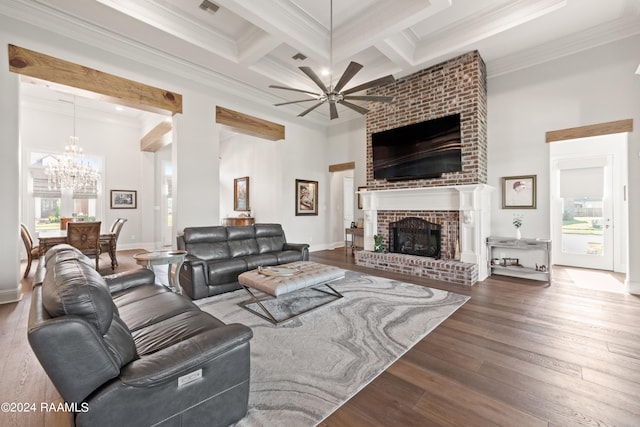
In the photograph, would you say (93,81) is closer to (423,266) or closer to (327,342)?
(327,342)

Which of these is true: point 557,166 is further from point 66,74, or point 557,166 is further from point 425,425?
point 66,74

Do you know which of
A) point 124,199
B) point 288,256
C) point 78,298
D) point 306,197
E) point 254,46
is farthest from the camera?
point 124,199

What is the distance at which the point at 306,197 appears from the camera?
7363 millimetres

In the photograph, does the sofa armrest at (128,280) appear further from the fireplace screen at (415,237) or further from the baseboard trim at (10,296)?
the fireplace screen at (415,237)

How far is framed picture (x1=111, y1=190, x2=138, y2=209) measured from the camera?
24.3ft

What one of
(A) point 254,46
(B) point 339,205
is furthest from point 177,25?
(B) point 339,205

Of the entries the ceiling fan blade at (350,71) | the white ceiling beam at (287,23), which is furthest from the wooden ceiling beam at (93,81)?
the ceiling fan blade at (350,71)

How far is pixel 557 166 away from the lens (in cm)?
548

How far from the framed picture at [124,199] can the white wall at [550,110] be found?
8882mm

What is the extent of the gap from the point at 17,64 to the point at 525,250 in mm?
7964

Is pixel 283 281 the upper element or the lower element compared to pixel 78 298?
lower

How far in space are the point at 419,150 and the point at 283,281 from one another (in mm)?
3777

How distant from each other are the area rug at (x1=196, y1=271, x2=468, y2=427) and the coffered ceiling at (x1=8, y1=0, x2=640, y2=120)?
12.3 ft

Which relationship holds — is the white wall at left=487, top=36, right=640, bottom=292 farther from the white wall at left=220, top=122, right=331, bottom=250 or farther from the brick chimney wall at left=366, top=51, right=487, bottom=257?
the white wall at left=220, top=122, right=331, bottom=250
